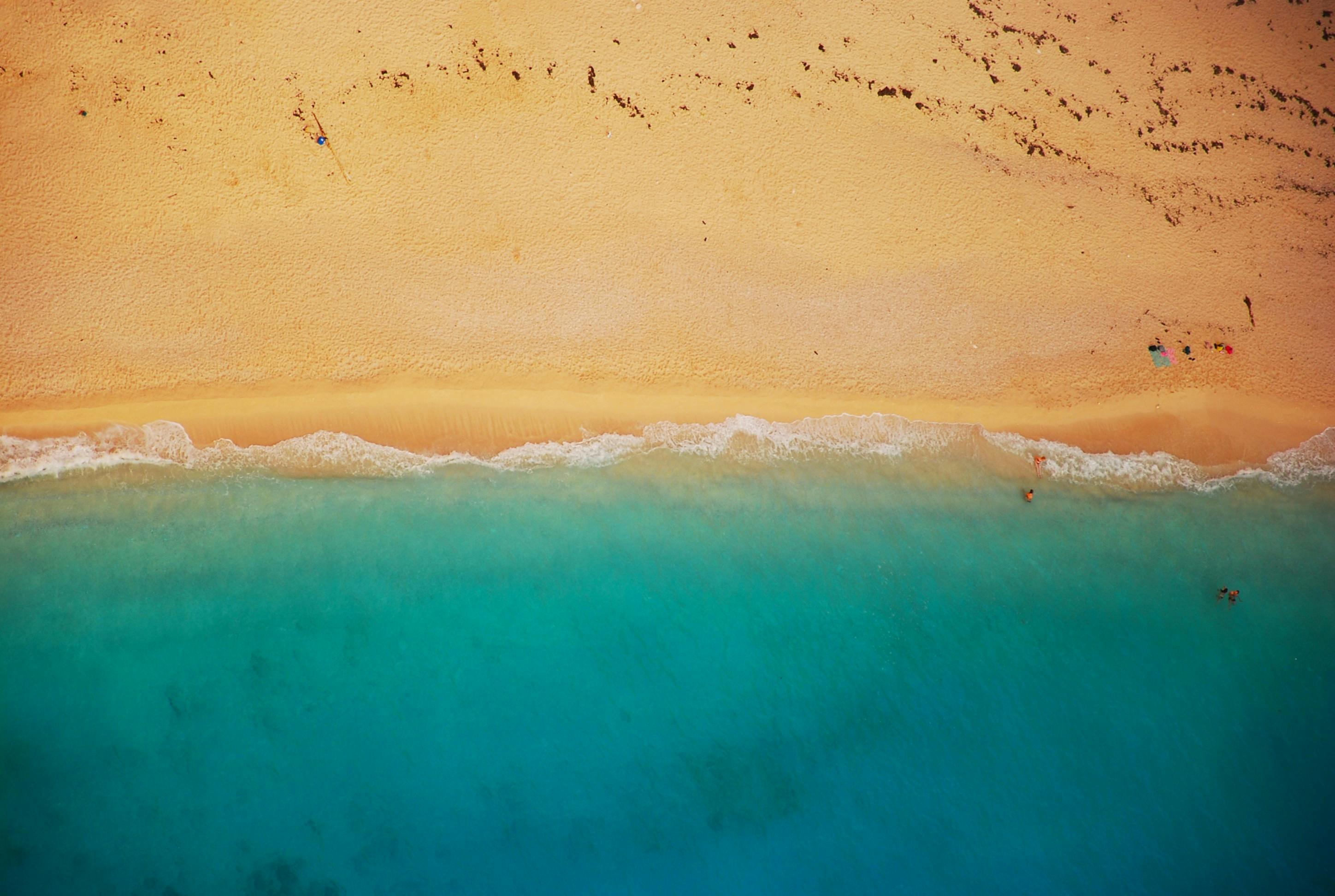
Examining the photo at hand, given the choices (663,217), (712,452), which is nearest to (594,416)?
(712,452)

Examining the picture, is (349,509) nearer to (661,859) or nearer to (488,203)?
(488,203)

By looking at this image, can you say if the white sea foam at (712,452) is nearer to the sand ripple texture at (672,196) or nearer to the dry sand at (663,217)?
the dry sand at (663,217)

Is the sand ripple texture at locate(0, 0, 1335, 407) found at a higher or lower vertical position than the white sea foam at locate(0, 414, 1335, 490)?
higher

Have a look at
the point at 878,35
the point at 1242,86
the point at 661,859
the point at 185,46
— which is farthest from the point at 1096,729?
the point at 185,46

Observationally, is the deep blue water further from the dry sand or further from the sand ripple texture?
the sand ripple texture

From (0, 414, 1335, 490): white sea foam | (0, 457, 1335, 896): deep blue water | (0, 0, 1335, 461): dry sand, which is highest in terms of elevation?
(0, 0, 1335, 461): dry sand

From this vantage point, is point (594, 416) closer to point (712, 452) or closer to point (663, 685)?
point (712, 452)

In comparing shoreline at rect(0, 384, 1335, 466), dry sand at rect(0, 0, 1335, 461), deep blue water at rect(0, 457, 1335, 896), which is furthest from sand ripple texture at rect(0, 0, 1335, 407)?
deep blue water at rect(0, 457, 1335, 896)

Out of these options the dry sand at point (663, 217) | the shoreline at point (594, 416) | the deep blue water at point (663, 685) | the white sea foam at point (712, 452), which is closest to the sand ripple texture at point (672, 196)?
the dry sand at point (663, 217)
